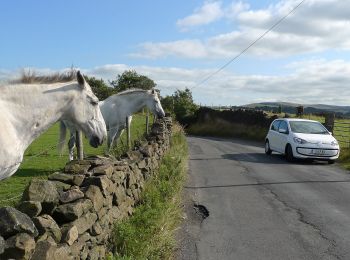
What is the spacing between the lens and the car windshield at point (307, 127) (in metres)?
18.5

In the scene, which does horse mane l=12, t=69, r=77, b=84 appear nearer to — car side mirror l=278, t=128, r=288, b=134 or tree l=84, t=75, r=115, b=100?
tree l=84, t=75, r=115, b=100

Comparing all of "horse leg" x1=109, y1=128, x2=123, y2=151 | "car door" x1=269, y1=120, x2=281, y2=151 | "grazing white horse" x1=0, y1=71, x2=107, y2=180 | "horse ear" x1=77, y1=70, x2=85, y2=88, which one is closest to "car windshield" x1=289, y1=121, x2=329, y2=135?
"car door" x1=269, y1=120, x2=281, y2=151

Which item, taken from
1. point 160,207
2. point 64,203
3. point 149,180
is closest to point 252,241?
point 160,207

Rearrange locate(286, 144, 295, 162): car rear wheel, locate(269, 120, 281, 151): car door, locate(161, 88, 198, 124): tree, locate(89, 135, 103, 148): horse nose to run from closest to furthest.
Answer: locate(89, 135, 103, 148): horse nose < locate(286, 144, 295, 162): car rear wheel < locate(269, 120, 281, 151): car door < locate(161, 88, 198, 124): tree

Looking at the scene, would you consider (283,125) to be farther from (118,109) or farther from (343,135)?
(343,135)

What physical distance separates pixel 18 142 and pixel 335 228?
5467 millimetres

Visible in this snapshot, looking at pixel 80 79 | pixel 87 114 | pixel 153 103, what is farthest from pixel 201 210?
pixel 153 103

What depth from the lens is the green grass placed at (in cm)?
563

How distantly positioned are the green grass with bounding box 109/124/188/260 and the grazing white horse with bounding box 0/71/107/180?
49.6 inches

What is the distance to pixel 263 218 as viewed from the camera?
8.57 metres

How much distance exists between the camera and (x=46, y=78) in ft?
18.9

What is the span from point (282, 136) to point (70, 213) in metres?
15.3

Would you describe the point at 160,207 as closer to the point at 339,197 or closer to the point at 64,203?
the point at 64,203

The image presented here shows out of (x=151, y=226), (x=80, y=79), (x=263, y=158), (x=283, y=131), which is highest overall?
(x=80, y=79)
